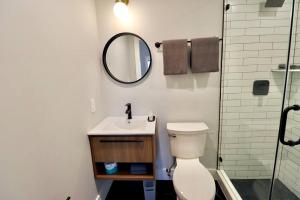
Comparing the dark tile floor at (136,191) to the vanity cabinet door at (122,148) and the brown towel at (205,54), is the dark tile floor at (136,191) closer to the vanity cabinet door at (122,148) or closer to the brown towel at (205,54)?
the vanity cabinet door at (122,148)

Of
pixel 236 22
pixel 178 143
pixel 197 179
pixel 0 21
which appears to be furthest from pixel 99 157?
pixel 236 22

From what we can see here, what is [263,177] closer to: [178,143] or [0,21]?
[178,143]

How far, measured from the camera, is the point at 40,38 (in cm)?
97

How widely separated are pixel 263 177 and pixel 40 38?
223 cm

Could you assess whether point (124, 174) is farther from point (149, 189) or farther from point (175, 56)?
point (175, 56)

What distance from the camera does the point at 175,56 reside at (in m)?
1.72

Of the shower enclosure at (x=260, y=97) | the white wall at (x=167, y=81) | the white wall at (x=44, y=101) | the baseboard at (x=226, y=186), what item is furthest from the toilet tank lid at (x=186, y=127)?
the white wall at (x=44, y=101)

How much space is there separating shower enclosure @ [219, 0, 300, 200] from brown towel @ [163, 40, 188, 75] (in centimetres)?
47

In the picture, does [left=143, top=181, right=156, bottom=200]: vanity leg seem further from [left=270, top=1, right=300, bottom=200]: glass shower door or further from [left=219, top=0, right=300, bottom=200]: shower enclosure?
[left=270, top=1, right=300, bottom=200]: glass shower door

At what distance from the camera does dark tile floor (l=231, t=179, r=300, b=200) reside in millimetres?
1527

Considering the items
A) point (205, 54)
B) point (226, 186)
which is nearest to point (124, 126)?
point (205, 54)

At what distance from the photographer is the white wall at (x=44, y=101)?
770mm

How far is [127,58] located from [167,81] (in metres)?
0.53

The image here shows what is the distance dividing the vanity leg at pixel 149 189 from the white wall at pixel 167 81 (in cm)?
36
